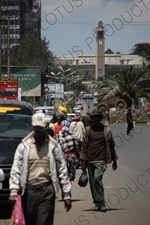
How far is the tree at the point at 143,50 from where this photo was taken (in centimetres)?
6266

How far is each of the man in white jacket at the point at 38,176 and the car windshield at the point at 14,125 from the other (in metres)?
4.44

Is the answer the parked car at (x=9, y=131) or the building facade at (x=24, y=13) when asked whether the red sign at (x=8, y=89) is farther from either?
the building facade at (x=24, y=13)

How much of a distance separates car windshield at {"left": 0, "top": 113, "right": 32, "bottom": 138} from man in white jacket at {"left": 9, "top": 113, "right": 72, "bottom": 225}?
175 inches

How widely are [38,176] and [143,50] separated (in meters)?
57.5

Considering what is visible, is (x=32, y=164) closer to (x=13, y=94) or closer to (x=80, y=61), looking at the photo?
(x=13, y=94)

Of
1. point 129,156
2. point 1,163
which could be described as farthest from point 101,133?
point 129,156

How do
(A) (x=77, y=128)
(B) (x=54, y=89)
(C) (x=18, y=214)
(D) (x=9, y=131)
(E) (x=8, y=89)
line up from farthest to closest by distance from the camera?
(B) (x=54, y=89) → (E) (x=8, y=89) → (A) (x=77, y=128) → (D) (x=9, y=131) → (C) (x=18, y=214)

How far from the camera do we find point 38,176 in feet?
22.9

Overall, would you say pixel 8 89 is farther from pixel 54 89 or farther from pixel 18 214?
pixel 54 89

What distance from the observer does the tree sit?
62.7 metres

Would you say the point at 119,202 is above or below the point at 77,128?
below

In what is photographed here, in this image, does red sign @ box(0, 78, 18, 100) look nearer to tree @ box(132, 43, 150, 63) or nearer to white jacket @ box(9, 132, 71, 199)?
white jacket @ box(9, 132, 71, 199)

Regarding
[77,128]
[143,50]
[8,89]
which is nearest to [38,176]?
[77,128]

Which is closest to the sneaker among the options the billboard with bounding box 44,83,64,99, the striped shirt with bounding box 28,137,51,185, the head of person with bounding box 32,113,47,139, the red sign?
the striped shirt with bounding box 28,137,51,185
